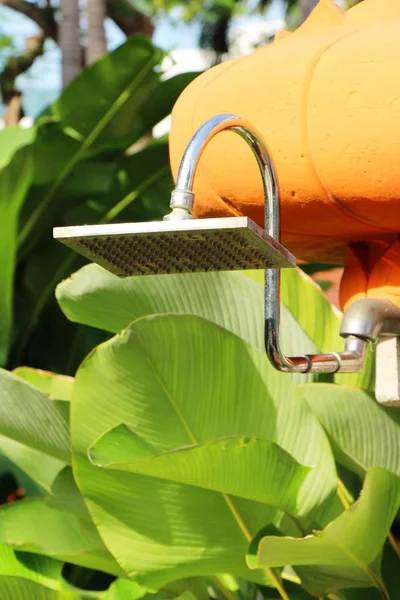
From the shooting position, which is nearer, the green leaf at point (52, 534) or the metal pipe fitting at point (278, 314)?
the metal pipe fitting at point (278, 314)

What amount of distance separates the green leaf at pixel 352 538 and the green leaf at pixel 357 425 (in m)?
0.15

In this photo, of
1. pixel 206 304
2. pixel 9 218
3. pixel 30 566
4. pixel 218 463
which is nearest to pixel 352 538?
pixel 218 463

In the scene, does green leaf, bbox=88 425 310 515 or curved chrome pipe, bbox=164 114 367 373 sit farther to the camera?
green leaf, bbox=88 425 310 515

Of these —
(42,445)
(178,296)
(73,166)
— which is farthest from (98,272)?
(73,166)

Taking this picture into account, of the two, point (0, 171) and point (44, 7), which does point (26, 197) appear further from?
point (44, 7)

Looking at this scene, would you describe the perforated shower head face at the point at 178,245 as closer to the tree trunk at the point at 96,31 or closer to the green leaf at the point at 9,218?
the green leaf at the point at 9,218

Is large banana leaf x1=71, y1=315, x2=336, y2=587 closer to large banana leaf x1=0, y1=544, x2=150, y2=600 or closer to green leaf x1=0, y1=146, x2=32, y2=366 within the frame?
large banana leaf x1=0, y1=544, x2=150, y2=600

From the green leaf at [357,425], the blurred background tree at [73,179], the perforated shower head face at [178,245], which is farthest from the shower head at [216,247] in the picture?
the blurred background tree at [73,179]

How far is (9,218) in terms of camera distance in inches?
85.2

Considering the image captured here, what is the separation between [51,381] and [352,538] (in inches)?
27.3

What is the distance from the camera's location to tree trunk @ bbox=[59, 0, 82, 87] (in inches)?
138

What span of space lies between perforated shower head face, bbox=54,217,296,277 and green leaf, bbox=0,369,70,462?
814 millimetres

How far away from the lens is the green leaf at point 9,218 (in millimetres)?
Result: 2172

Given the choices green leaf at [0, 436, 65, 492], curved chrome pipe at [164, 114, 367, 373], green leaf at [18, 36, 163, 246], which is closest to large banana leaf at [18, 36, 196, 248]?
green leaf at [18, 36, 163, 246]
